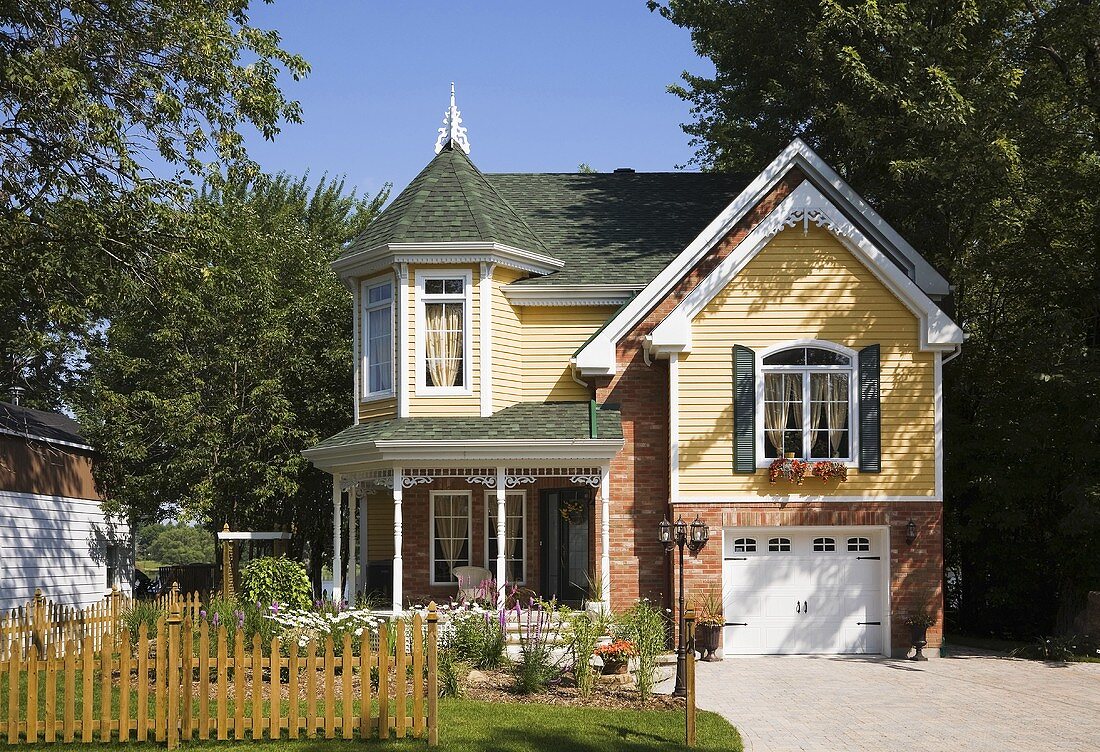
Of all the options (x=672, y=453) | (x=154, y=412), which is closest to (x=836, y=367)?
(x=672, y=453)

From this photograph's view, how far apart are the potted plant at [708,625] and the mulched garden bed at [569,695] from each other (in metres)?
4.18

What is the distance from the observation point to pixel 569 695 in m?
14.8

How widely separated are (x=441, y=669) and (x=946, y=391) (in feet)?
48.7

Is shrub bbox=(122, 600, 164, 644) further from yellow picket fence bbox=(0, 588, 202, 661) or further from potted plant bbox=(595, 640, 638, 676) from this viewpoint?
potted plant bbox=(595, 640, 638, 676)

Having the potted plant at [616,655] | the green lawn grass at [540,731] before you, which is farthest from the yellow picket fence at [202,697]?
the potted plant at [616,655]

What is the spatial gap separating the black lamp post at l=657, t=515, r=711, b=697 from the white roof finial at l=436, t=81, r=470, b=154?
31.4 ft

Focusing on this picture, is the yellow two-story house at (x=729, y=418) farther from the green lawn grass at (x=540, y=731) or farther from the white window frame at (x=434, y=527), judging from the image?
the green lawn grass at (x=540, y=731)

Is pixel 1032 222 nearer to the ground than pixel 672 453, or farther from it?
farther from it

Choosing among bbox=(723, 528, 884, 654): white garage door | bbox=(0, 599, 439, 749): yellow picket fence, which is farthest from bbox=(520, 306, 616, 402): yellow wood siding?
bbox=(0, 599, 439, 749): yellow picket fence

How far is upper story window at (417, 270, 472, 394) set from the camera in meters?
21.7

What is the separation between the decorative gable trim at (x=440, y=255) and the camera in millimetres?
21328

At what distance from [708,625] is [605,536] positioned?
231 cm

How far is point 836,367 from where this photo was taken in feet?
66.7

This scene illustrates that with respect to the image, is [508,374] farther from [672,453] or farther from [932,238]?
[932,238]
